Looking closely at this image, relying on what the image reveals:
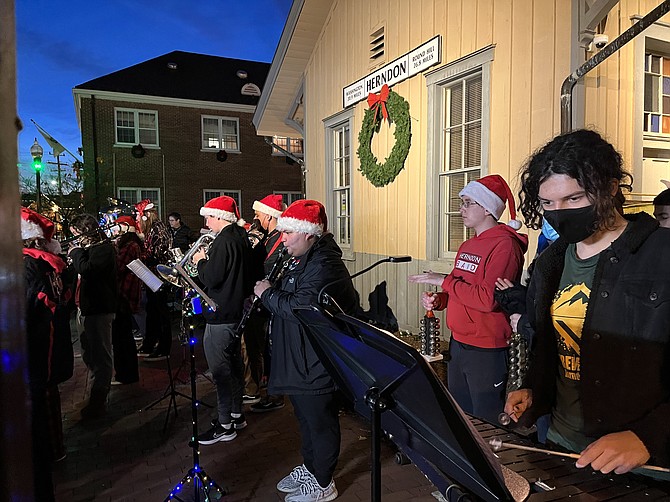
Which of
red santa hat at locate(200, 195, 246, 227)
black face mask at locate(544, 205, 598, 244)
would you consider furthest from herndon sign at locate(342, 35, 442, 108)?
black face mask at locate(544, 205, 598, 244)

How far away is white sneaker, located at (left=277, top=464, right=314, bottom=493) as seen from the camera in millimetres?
3307

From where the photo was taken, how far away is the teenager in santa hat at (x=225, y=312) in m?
4.05

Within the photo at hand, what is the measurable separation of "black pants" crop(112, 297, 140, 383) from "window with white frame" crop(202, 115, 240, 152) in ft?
56.2

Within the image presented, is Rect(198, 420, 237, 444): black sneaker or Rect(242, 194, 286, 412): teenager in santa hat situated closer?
Rect(198, 420, 237, 444): black sneaker

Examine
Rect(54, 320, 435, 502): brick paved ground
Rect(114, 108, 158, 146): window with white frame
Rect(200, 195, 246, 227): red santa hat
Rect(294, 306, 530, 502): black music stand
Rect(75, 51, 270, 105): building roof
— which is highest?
Rect(75, 51, 270, 105): building roof

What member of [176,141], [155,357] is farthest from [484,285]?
[176,141]

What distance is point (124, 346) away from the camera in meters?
5.73

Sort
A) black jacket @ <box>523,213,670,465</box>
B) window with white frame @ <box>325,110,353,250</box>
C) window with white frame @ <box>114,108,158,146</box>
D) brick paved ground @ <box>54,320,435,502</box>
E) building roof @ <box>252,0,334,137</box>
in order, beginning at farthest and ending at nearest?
window with white frame @ <box>114,108,158,146</box>
building roof @ <box>252,0,334,137</box>
window with white frame @ <box>325,110,353,250</box>
brick paved ground @ <box>54,320,435,502</box>
black jacket @ <box>523,213,670,465</box>

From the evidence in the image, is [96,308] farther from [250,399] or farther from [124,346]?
[250,399]

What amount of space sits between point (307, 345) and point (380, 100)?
492cm

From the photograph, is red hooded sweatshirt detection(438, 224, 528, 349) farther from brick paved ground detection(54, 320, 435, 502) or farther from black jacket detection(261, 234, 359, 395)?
brick paved ground detection(54, 320, 435, 502)

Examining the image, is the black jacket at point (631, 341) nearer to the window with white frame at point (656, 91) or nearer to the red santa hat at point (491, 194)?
the red santa hat at point (491, 194)

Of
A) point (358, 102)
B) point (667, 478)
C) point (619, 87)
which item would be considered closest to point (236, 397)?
point (667, 478)

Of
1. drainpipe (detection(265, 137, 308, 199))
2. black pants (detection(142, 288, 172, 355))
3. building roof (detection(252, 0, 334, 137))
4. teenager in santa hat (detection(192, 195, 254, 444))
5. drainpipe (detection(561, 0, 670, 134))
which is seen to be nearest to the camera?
A: drainpipe (detection(561, 0, 670, 134))
